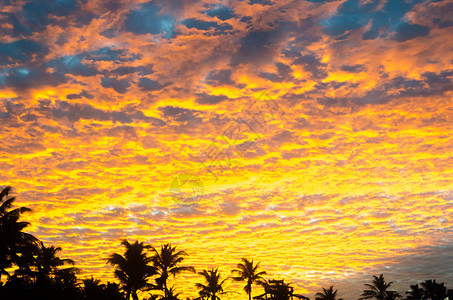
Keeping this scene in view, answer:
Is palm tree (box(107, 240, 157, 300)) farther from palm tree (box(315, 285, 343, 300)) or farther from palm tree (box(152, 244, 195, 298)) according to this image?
palm tree (box(315, 285, 343, 300))

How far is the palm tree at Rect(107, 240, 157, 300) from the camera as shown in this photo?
3694 cm

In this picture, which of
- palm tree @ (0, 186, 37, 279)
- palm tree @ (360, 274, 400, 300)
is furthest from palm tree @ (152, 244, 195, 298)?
palm tree @ (360, 274, 400, 300)

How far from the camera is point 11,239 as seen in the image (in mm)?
28062

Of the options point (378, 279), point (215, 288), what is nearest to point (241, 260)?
point (215, 288)

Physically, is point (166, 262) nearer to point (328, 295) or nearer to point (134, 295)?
point (134, 295)

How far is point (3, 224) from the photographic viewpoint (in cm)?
2869

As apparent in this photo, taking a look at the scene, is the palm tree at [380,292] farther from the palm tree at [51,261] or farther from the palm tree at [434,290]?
the palm tree at [51,261]

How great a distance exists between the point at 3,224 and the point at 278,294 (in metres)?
23.2

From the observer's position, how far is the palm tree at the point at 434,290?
2704 inches

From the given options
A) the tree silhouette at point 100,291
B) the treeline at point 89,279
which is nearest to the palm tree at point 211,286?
the treeline at point 89,279

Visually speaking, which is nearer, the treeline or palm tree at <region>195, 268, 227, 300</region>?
the treeline

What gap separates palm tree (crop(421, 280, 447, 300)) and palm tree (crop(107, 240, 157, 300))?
58676mm

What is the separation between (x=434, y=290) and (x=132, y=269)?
199ft

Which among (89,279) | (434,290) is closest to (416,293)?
(434,290)
